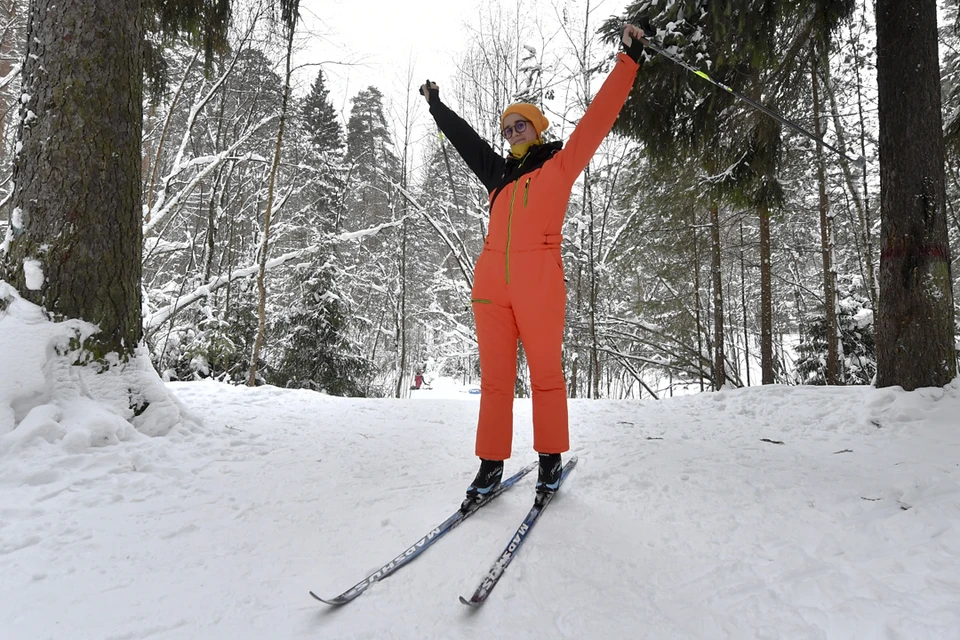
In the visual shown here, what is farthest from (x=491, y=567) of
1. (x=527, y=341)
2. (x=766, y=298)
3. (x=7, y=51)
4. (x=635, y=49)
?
(x=7, y=51)

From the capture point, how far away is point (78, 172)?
8.48 feet

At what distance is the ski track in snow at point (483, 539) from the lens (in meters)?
1.27

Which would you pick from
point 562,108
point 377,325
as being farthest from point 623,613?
point 377,325

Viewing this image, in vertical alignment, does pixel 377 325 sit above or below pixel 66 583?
above

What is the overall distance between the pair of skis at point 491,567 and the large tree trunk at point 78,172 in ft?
7.57

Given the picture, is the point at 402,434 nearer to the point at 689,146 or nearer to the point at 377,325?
the point at 689,146

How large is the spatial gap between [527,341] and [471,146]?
1.26m

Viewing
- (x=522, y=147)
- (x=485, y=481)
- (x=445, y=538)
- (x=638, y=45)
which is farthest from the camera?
(x=522, y=147)

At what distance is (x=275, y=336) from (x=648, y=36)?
40.8 feet

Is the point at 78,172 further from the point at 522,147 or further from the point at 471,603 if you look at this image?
the point at 471,603

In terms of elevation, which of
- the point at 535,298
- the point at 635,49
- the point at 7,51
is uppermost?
the point at 7,51

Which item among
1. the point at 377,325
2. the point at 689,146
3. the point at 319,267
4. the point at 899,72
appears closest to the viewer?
the point at 899,72

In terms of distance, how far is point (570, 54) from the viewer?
35.4ft

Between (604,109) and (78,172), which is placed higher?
(604,109)
